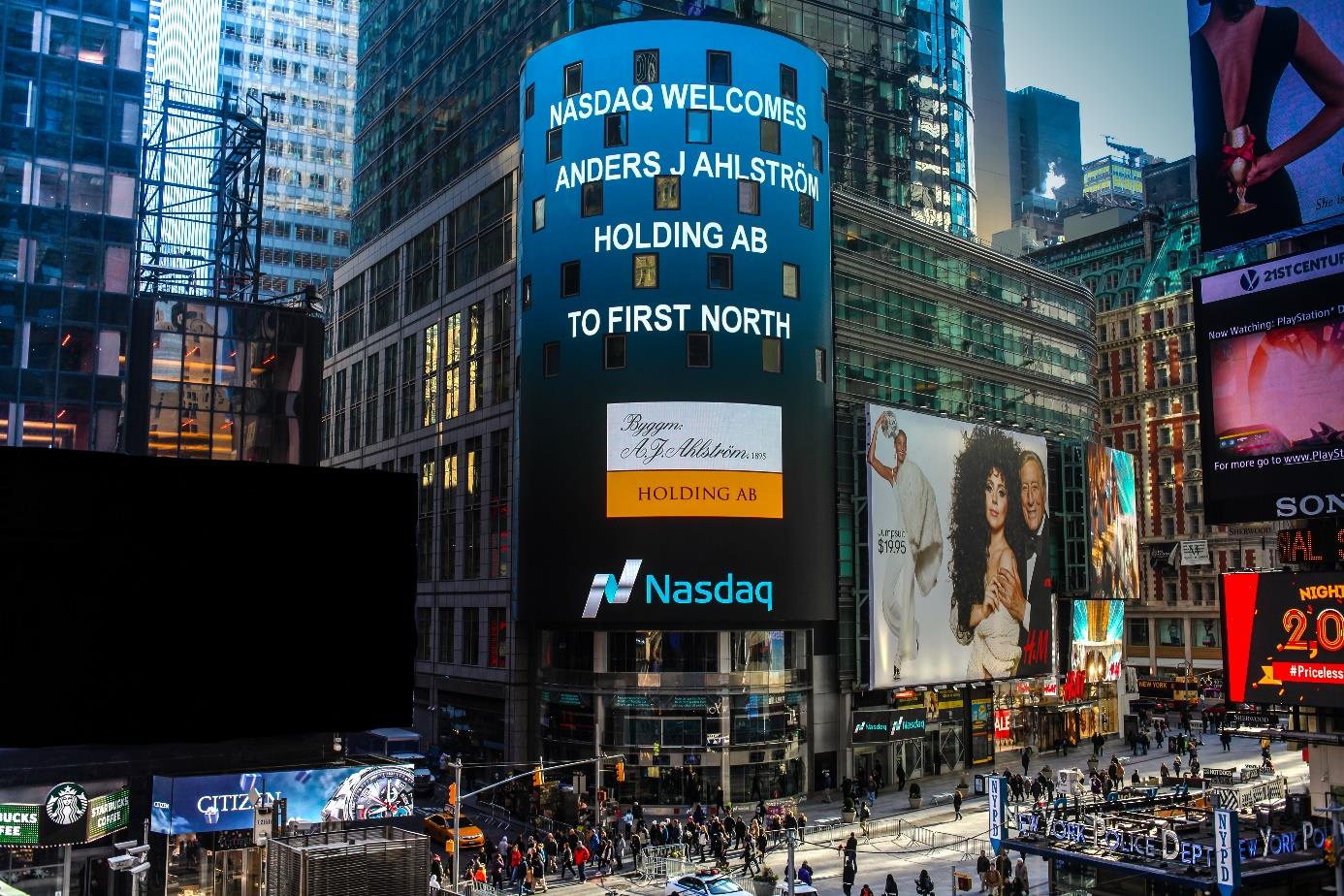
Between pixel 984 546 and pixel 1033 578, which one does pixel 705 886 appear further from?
pixel 1033 578

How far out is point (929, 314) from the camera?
7656cm

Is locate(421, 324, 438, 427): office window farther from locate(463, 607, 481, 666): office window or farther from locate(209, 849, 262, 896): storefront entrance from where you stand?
locate(209, 849, 262, 896): storefront entrance

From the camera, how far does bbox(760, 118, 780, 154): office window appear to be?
64.0 meters

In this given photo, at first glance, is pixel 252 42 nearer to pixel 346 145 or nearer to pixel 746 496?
pixel 346 145

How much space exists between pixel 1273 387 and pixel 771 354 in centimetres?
2928

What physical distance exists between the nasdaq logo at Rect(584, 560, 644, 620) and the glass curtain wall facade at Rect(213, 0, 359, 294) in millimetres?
113551

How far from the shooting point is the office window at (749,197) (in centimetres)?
6303

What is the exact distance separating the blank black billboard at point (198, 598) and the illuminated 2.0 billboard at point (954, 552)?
61325mm

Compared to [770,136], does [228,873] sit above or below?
below

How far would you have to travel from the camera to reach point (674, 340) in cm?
6097

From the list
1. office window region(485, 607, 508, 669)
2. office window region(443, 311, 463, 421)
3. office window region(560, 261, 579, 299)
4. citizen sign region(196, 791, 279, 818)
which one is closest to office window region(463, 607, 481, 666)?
office window region(485, 607, 508, 669)

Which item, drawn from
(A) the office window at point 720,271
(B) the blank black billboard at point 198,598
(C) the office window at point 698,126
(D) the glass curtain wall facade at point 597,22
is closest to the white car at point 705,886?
(A) the office window at point 720,271

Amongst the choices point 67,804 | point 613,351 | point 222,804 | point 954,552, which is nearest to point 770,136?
point 613,351

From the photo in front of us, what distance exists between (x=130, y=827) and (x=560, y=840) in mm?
16365
